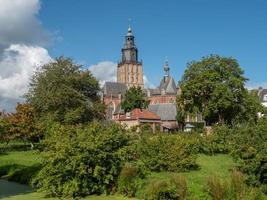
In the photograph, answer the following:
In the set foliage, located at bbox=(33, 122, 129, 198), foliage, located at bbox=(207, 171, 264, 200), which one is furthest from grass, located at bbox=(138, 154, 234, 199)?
foliage, located at bbox=(33, 122, 129, 198)

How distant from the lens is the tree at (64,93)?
49.2 meters

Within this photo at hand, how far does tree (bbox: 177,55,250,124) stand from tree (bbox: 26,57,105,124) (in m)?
14.8

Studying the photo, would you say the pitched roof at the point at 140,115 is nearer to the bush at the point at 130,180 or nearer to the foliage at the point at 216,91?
the foliage at the point at 216,91

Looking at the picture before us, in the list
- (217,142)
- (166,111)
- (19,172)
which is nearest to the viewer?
(19,172)

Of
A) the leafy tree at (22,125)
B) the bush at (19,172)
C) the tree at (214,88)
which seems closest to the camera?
the bush at (19,172)

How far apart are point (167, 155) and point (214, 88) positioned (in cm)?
3119

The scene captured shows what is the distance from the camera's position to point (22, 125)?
5169 cm

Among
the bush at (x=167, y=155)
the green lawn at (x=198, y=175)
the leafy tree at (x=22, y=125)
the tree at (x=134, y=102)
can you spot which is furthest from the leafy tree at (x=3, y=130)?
the tree at (x=134, y=102)

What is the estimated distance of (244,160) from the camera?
24.8 meters

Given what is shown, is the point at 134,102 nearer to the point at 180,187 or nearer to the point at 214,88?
the point at 214,88

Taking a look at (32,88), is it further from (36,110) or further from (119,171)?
(119,171)

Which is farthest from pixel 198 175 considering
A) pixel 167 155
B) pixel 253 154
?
pixel 253 154

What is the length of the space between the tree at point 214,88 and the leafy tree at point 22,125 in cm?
2143

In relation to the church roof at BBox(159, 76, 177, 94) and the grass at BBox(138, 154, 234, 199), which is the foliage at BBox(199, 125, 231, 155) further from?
the church roof at BBox(159, 76, 177, 94)
